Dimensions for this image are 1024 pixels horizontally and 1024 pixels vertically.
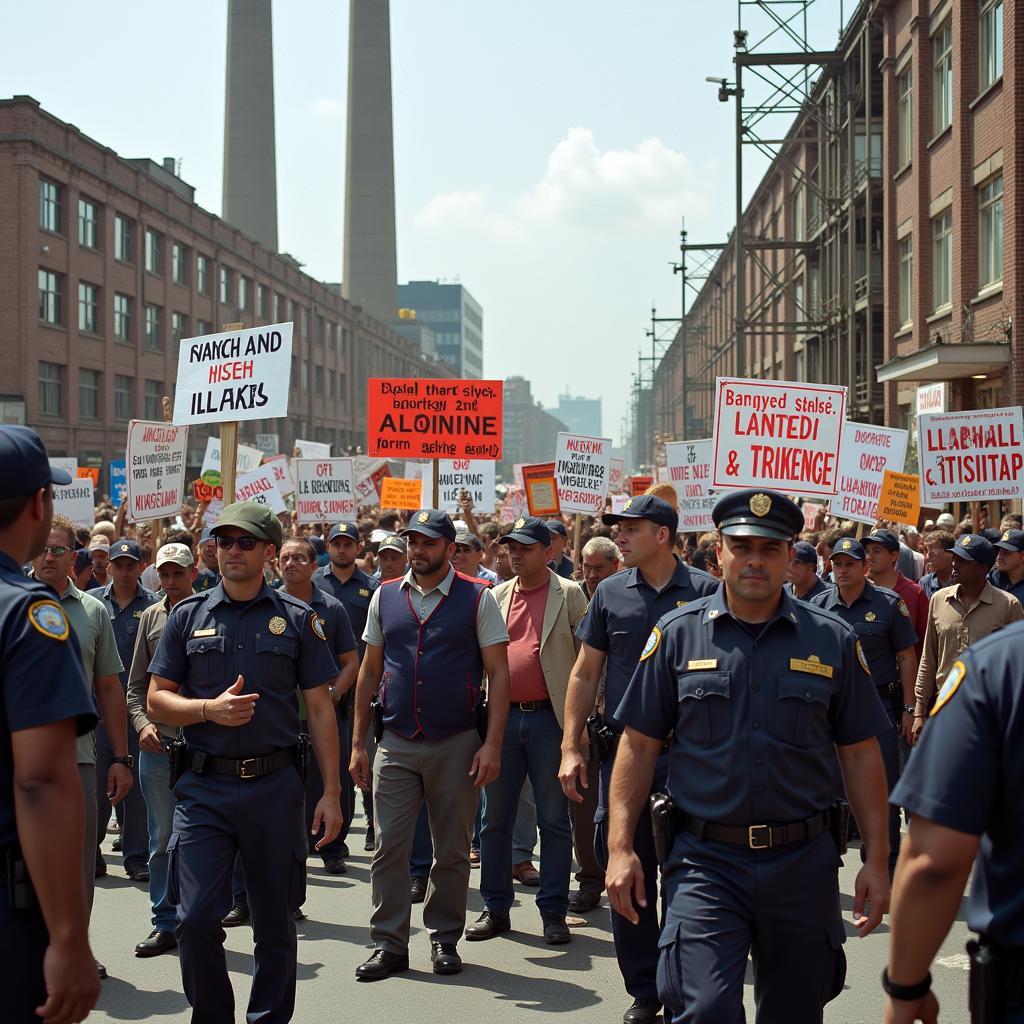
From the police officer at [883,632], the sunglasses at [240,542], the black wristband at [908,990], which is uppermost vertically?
the sunglasses at [240,542]

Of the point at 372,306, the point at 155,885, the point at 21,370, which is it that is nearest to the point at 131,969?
the point at 155,885

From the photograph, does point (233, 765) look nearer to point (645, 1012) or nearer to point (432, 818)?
point (432, 818)

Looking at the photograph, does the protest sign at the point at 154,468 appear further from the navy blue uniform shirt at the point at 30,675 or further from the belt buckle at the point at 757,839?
the navy blue uniform shirt at the point at 30,675

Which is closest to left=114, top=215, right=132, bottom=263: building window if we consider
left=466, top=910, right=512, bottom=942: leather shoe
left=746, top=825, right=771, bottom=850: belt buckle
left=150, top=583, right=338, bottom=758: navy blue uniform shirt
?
left=466, top=910, right=512, bottom=942: leather shoe

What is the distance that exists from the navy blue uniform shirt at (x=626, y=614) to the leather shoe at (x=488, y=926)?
5.39 feet

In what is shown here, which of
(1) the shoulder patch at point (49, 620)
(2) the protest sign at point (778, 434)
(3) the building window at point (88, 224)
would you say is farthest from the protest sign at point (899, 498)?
(3) the building window at point (88, 224)

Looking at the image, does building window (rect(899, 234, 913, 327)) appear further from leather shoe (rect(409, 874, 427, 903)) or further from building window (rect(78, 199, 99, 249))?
building window (rect(78, 199, 99, 249))

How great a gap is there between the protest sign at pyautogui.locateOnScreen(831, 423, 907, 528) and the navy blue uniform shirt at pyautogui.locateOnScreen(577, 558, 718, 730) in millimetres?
8772

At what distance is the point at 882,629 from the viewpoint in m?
8.36

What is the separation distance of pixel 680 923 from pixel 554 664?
3.57 meters

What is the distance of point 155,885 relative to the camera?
23.6 ft

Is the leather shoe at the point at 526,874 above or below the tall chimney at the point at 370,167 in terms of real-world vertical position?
below

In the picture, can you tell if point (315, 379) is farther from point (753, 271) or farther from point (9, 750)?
point (9, 750)

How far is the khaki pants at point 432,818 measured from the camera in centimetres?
671
